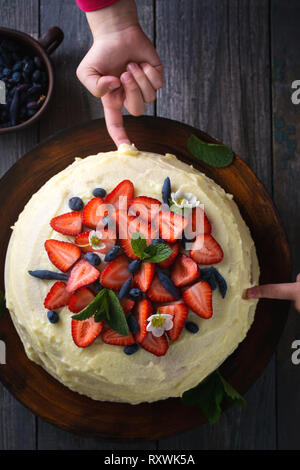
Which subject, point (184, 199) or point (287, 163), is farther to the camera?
point (287, 163)

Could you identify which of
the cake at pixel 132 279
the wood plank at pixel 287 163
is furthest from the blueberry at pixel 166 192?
the wood plank at pixel 287 163

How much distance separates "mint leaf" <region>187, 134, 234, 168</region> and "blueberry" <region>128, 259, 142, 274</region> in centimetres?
62

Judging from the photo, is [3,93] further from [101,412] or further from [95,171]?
[101,412]

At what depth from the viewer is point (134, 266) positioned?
160cm

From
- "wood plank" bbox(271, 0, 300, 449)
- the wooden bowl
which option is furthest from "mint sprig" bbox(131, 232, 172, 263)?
"wood plank" bbox(271, 0, 300, 449)

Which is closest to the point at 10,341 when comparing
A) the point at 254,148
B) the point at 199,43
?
the point at 254,148

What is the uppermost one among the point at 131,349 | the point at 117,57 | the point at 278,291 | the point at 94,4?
the point at 94,4

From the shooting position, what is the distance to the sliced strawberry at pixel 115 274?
1610 millimetres

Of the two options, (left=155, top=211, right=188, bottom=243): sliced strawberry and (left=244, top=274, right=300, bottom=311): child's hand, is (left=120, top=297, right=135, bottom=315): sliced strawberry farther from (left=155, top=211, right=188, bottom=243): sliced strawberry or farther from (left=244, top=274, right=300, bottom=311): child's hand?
(left=244, top=274, right=300, bottom=311): child's hand

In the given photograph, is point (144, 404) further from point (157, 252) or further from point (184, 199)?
point (184, 199)

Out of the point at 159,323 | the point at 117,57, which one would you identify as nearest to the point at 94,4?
the point at 117,57

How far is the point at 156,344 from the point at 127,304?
0.18 meters

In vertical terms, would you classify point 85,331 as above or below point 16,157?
below

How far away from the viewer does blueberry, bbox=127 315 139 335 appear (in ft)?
5.32
